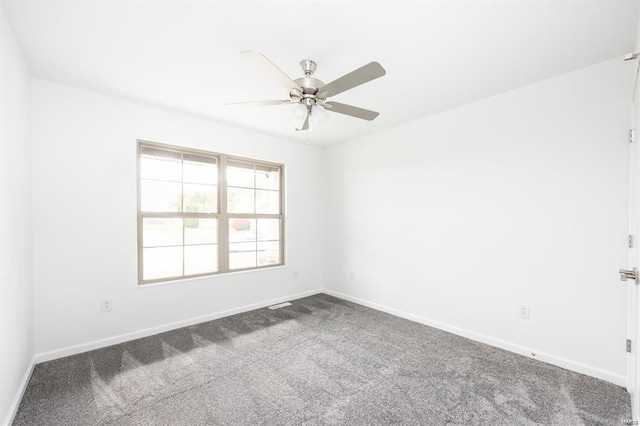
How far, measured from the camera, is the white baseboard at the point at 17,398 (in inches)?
69.4

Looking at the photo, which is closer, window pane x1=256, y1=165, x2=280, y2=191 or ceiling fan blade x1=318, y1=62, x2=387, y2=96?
ceiling fan blade x1=318, y1=62, x2=387, y2=96

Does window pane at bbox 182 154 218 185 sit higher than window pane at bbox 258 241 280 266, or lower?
higher

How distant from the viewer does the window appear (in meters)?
3.30

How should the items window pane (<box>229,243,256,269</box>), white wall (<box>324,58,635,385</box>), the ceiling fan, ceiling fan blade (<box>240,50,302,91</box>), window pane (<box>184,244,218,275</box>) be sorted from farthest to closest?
window pane (<box>229,243,256,269</box>) < window pane (<box>184,244,218,275</box>) < white wall (<box>324,58,635,385</box>) < the ceiling fan < ceiling fan blade (<box>240,50,302,91</box>)

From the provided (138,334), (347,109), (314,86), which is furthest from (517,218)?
(138,334)

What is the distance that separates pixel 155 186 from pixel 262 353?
2.26 metres

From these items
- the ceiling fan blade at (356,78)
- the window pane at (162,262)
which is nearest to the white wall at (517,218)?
the ceiling fan blade at (356,78)

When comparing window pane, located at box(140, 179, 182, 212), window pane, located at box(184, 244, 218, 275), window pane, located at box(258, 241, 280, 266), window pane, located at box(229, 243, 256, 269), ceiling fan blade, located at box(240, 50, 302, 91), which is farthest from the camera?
window pane, located at box(258, 241, 280, 266)

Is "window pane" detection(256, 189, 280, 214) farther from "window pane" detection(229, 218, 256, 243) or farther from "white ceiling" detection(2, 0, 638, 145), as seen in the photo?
"white ceiling" detection(2, 0, 638, 145)

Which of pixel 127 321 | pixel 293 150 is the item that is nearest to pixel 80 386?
pixel 127 321

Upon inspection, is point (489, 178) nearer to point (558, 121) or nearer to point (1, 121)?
point (558, 121)

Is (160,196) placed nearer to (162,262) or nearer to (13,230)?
(162,262)

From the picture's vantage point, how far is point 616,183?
225cm

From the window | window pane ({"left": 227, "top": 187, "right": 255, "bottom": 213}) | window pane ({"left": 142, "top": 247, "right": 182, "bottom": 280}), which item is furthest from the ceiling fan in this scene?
window pane ({"left": 142, "top": 247, "right": 182, "bottom": 280})
